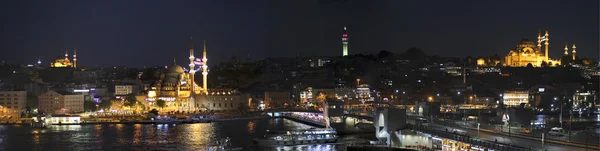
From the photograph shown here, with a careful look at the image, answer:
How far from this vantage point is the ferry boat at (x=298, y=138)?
57.8 ft

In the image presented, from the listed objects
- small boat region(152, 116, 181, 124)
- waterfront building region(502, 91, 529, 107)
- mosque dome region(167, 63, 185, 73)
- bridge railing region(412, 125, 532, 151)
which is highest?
mosque dome region(167, 63, 185, 73)

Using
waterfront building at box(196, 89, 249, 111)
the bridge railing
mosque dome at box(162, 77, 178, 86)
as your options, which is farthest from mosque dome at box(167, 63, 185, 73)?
the bridge railing

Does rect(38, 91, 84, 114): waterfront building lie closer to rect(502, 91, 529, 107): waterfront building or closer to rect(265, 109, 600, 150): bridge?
rect(265, 109, 600, 150): bridge

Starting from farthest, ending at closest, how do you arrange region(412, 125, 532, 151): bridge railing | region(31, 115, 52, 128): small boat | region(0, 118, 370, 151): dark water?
region(31, 115, 52, 128): small boat < region(0, 118, 370, 151): dark water < region(412, 125, 532, 151): bridge railing

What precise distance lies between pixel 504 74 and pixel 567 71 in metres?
3.52

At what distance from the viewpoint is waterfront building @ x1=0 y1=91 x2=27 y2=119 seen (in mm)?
27897

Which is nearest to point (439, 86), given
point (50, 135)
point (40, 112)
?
point (40, 112)

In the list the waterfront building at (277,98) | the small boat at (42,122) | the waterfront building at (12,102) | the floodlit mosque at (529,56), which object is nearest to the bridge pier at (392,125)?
the small boat at (42,122)

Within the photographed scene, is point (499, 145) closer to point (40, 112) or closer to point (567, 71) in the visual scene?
point (40, 112)

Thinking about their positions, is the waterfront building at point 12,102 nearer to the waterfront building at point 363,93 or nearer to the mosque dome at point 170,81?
→ the mosque dome at point 170,81

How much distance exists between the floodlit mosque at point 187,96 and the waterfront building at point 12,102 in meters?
5.56

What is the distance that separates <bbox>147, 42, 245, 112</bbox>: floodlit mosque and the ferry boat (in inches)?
541

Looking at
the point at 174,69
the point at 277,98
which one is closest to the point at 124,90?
the point at 174,69

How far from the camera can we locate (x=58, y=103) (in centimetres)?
2888
